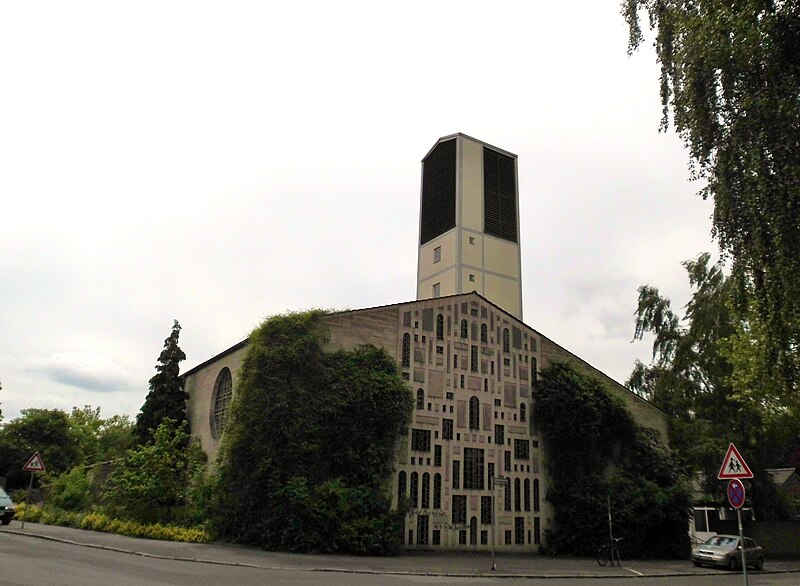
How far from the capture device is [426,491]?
26.0 m

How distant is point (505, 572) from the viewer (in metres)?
19.6

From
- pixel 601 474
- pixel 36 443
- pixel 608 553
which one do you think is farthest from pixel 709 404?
pixel 36 443

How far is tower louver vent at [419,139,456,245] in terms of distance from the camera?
47.3m

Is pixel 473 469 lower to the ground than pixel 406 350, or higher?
lower

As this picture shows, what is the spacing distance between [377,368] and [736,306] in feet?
45.7

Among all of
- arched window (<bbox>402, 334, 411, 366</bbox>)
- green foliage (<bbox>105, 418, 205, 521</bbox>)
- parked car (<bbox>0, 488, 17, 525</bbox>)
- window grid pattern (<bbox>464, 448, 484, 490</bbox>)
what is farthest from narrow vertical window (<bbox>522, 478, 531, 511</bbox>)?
parked car (<bbox>0, 488, 17, 525</bbox>)

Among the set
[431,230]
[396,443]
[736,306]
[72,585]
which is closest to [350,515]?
[396,443]

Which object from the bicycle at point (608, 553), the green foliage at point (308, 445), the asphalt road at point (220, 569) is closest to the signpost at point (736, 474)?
the asphalt road at point (220, 569)

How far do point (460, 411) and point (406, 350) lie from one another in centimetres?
362

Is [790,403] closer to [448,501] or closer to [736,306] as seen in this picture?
[736,306]

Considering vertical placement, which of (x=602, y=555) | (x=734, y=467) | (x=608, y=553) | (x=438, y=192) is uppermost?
(x=438, y=192)

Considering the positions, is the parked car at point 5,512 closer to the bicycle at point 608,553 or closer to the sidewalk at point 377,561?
the sidewalk at point 377,561

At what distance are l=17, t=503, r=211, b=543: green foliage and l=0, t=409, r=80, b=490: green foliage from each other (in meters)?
21.4

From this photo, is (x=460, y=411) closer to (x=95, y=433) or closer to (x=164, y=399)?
(x=164, y=399)
